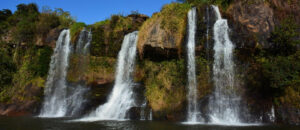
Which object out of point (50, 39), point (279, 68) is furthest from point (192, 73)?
point (50, 39)

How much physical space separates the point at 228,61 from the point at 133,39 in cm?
762

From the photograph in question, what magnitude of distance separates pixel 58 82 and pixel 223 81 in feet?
43.5

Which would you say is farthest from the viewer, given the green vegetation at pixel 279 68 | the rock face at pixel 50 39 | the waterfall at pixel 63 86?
the rock face at pixel 50 39

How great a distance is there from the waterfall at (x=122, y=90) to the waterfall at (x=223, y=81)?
17.6 feet

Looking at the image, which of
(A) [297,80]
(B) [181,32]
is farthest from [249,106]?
(B) [181,32]

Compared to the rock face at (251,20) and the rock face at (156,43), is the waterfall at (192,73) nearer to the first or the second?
the rock face at (156,43)

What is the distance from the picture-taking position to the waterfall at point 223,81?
12023 mm

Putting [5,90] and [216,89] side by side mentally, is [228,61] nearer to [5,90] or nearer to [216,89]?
[216,89]

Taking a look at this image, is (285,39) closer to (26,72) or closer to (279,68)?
(279,68)

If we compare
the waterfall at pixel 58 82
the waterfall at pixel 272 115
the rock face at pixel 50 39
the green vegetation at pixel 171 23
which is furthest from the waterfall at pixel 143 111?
the rock face at pixel 50 39

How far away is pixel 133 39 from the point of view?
1747 centimetres

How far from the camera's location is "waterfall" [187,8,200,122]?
41.2 feet

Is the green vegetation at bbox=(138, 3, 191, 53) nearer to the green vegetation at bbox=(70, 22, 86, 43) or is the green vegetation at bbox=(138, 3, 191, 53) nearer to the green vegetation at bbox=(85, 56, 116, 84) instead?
the green vegetation at bbox=(85, 56, 116, 84)

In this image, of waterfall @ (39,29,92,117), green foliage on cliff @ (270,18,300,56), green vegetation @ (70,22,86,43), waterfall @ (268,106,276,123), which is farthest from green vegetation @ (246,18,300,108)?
green vegetation @ (70,22,86,43)
